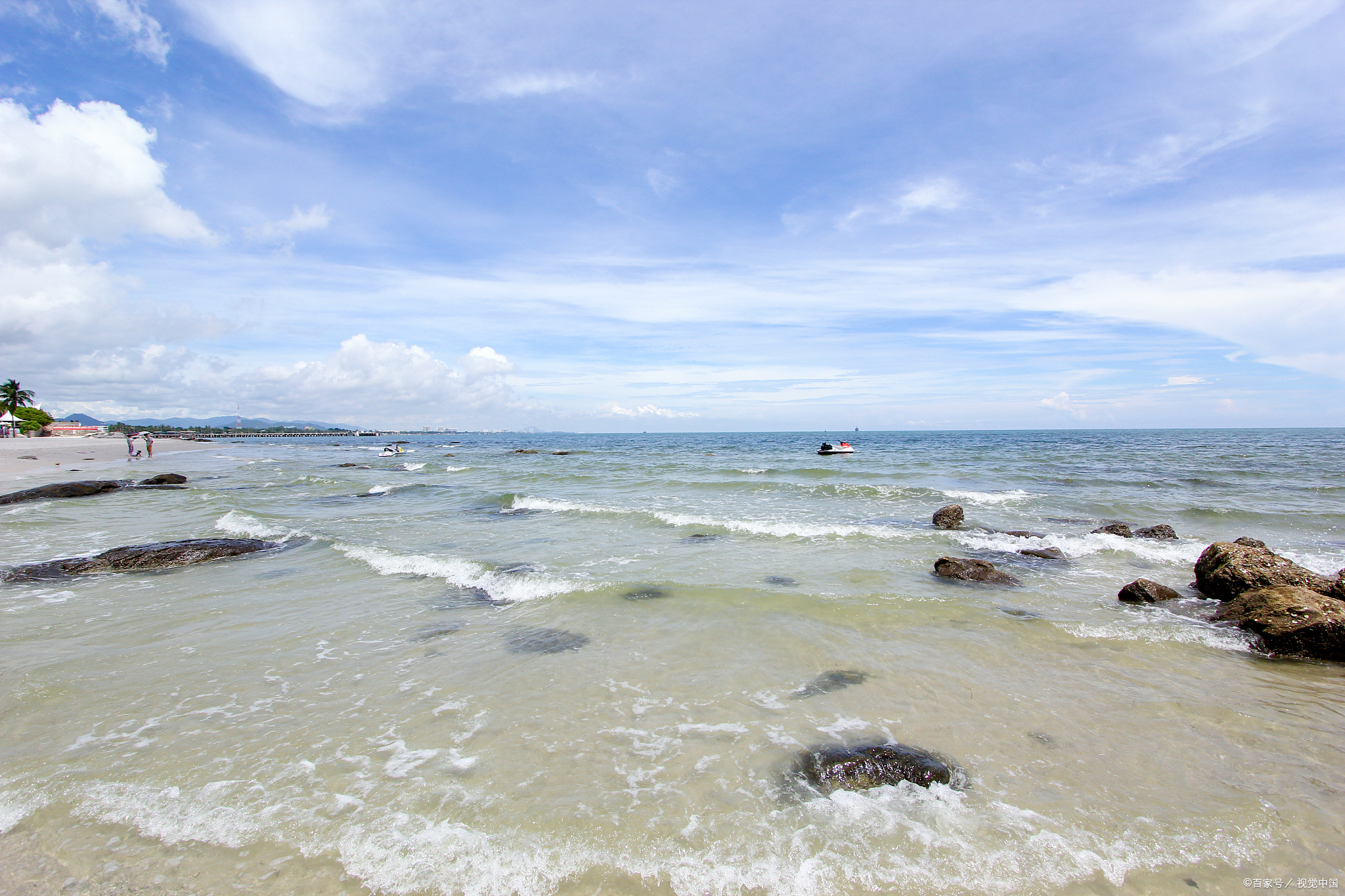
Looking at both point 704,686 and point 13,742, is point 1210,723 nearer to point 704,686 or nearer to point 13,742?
point 704,686

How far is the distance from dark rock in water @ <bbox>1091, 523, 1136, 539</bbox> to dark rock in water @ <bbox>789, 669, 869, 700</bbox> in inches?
501

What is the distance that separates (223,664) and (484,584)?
4.31 m

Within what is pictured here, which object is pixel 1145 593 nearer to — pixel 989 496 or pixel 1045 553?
pixel 1045 553

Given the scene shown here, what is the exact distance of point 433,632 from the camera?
8328mm

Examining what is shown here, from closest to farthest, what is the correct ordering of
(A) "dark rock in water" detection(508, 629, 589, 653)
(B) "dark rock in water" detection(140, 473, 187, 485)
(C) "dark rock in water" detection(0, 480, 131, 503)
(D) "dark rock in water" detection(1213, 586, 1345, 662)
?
(D) "dark rock in water" detection(1213, 586, 1345, 662) → (A) "dark rock in water" detection(508, 629, 589, 653) → (C) "dark rock in water" detection(0, 480, 131, 503) → (B) "dark rock in water" detection(140, 473, 187, 485)

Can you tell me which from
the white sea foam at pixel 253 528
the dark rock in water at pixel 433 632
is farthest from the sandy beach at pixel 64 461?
the dark rock in water at pixel 433 632

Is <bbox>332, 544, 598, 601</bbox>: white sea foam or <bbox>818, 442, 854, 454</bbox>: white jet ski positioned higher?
<bbox>818, 442, 854, 454</bbox>: white jet ski

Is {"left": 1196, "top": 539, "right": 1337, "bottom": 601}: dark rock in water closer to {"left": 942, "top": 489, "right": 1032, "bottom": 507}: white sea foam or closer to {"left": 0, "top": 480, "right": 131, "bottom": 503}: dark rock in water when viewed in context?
{"left": 942, "top": 489, "right": 1032, "bottom": 507}: white sea foam

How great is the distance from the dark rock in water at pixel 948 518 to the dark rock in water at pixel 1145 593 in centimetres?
647

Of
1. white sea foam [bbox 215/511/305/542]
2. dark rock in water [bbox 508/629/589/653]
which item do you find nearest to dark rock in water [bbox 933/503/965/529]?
dark rock in water [bbox 508/629/589/653]

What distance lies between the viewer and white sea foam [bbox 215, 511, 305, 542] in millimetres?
15250

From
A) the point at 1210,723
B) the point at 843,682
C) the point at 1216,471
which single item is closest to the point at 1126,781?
the point at 1210,723

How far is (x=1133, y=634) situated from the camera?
8273mm

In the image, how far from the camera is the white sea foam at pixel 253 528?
Result: 15250 mm
